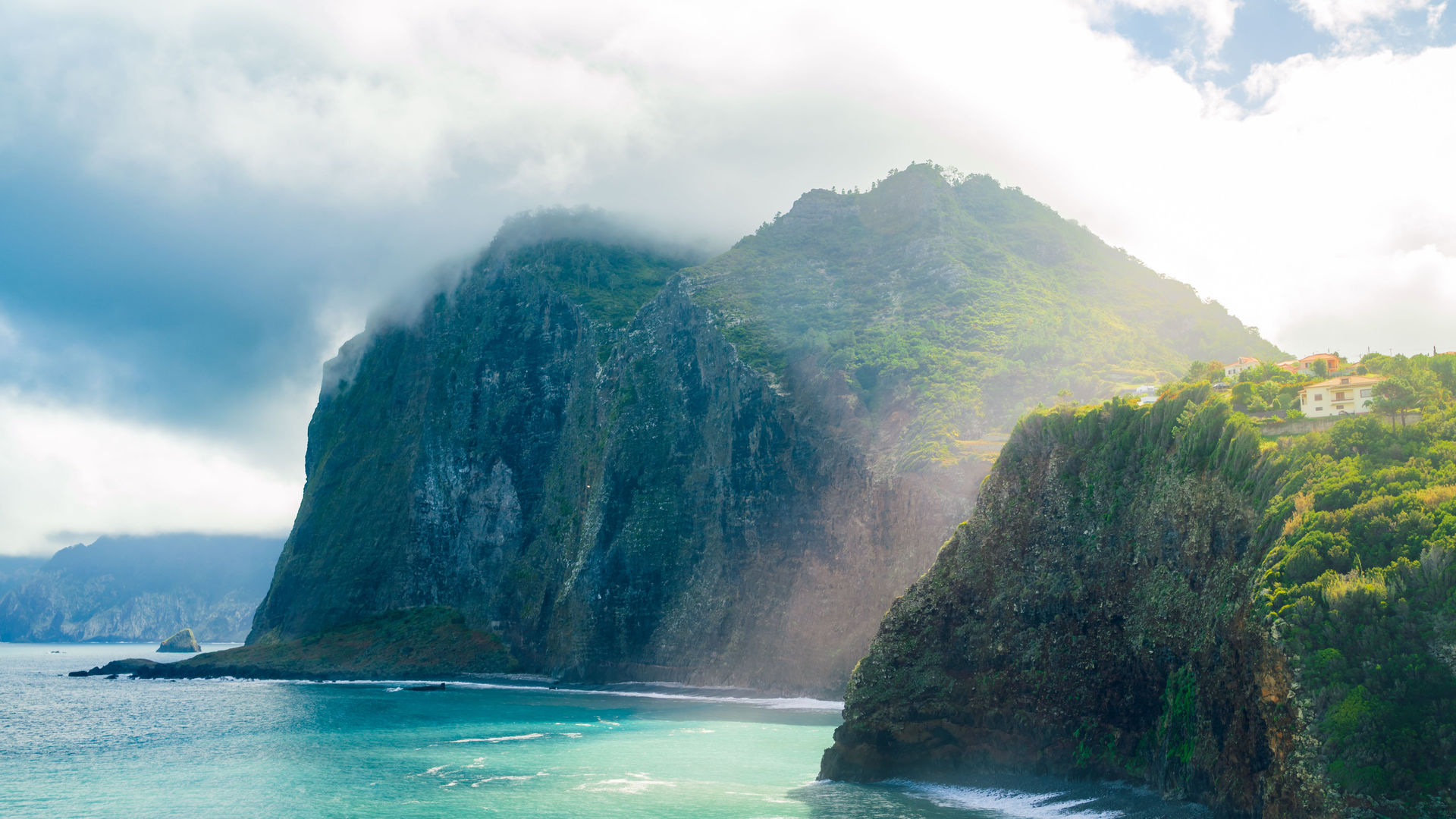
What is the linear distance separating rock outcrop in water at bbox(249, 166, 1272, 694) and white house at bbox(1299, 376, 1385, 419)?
44071mm

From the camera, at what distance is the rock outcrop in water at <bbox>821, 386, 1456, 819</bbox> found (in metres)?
30.5

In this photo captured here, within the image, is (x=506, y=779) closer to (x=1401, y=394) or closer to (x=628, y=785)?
(x=628, y=785)

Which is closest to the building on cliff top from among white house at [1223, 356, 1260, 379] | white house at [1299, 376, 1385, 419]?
white house at [1223, 356, 1260, 379]

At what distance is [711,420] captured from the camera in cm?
11525

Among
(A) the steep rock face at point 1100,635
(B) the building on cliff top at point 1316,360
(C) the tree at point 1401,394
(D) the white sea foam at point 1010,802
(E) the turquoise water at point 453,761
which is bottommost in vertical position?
(E) the turquoise water at point 453,761

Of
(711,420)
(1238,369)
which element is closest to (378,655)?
(711,420)

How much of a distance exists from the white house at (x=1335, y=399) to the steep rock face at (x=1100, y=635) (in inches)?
147

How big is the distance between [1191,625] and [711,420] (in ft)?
255

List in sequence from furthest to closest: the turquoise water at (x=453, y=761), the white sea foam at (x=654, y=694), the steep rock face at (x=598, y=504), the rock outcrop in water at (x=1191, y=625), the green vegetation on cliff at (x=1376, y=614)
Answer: the steep rock face at (x=598, y=504) < the white sea foam at (x=654, y=694) < the turquoise water at (x=453, y=761) < the rock outcrop in water at (x=1191, y=625) < the green vegetation on cliff at (x=1376, y=614)

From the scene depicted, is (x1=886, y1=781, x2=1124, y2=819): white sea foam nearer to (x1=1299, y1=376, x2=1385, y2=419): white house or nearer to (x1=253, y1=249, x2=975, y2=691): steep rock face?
(x1=1299, y1=376, x2=1385, y2=419): white house

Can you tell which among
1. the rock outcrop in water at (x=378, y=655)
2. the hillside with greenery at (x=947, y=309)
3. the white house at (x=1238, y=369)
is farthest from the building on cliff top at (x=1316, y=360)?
the rock outcrop in water at (x=378, y=655)

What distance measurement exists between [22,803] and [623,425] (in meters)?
76.4

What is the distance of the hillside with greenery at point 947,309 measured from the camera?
10319 centimetres

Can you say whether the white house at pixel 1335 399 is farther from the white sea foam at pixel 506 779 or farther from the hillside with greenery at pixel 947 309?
the hillside with greenery at pixel 947 309
